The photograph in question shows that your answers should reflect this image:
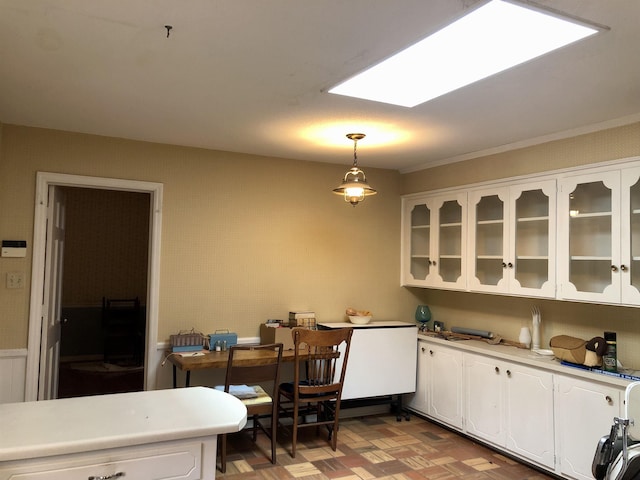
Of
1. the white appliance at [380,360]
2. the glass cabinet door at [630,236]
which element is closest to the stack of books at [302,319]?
the white appliance at [380,360]

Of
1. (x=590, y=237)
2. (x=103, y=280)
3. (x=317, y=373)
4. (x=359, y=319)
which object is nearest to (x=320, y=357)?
(x=317, y=373)

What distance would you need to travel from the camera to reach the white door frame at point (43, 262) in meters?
3.52

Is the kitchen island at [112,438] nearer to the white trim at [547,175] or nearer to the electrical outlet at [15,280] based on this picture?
the electrical outlet at [15,280]

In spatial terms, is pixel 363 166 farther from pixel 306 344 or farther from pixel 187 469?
pixel 187 469

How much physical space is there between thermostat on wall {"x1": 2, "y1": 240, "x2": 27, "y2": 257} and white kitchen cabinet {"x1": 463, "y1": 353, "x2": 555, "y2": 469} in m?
3.41

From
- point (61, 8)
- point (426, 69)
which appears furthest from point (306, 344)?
point (61, 8)

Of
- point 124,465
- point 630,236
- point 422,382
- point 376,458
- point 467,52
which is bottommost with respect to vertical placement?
point 376,458

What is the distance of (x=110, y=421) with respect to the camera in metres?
1.81

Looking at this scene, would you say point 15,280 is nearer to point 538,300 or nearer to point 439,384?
point 439,384

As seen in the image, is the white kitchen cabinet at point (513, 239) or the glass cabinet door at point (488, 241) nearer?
the white kitchen cabinet at point (513, 239)

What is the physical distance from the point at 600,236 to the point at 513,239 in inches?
26.0

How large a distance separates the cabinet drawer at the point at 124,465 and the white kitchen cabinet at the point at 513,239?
2.73 meters

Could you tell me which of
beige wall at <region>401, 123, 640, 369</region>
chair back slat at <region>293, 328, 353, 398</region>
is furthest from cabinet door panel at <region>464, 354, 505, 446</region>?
chair back slat at <region>293, 328, 353, 398</region>

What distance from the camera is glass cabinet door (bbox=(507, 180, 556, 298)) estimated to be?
3516mm
